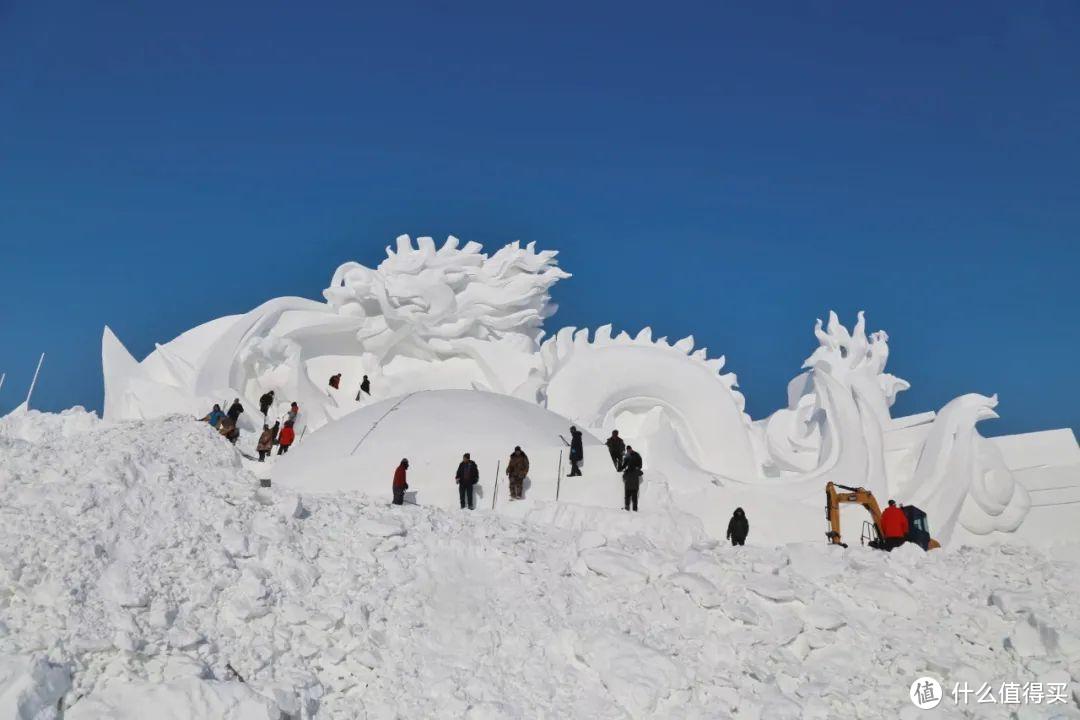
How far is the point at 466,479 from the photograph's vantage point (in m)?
15.8

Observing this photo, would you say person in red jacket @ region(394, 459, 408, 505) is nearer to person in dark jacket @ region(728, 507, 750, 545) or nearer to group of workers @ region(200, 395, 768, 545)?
group of workers @ region(200, 395, 768, 545)

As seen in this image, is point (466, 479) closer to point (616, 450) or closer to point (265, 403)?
point (616, 450)

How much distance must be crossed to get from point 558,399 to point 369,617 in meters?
14.8

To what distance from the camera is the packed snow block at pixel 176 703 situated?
7980mm

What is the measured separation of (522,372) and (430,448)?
7874 millimetres

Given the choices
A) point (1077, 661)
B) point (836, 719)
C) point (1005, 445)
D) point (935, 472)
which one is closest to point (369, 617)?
point (836, 719)

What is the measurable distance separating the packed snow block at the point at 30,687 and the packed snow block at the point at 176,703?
18cm

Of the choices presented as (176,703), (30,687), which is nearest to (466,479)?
(176,703)

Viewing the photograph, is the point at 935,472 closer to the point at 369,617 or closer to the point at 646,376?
the point at 646,376

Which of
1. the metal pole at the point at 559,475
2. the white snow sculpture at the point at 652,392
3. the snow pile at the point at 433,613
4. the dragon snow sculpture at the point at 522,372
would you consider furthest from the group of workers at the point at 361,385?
the snow pile at the point at 433,613

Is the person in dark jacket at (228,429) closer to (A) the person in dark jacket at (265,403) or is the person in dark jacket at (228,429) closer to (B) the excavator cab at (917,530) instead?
(A) the person in dark jacket at (265,403)

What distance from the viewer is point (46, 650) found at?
8.33 metres

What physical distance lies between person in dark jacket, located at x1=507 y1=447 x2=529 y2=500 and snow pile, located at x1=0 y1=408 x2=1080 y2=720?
10.6 feet

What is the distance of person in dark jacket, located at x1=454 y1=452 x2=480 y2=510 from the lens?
1586cm
